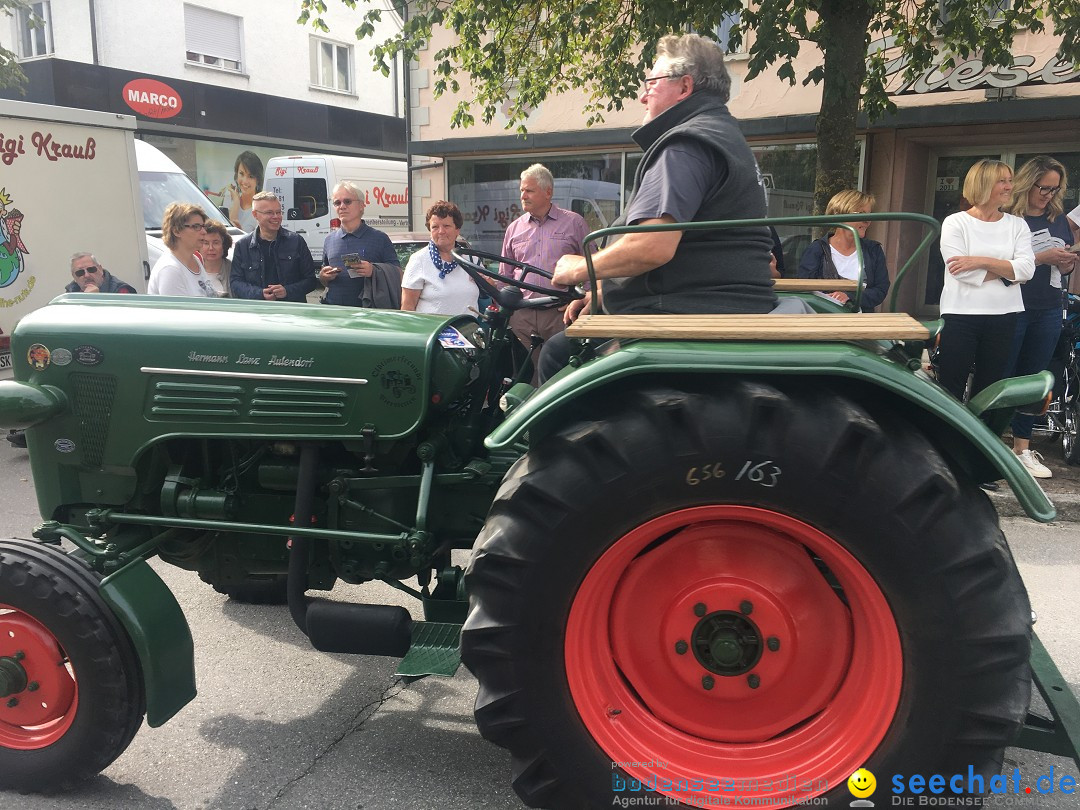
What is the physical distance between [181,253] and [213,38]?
17938mm

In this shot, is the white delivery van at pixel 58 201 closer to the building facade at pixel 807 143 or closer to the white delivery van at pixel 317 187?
the building facade at pixel 807 143

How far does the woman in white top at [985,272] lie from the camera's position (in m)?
5.11

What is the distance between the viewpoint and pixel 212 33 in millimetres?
20531

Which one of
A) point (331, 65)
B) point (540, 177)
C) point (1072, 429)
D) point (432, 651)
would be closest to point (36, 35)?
point (331, 65)

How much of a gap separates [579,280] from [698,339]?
0.56 m

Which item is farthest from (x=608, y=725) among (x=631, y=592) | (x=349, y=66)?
(x=349, y=66)

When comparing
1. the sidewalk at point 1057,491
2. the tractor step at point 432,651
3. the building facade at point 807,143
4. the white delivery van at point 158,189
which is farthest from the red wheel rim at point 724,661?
the white delivery van at point 158,189

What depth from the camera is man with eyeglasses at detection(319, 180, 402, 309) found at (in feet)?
18.8

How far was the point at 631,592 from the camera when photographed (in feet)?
7.13

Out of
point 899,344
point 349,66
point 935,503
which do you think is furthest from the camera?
point 349,66

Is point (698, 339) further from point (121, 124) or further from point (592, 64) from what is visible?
point (121, 124)

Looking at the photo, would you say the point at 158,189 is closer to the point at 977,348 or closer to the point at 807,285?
the point at 977,348

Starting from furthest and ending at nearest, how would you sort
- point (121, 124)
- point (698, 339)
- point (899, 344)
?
point (121, 124)
point (899, 344)
point (698, 339)

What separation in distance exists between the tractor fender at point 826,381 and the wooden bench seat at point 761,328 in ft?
0.11
